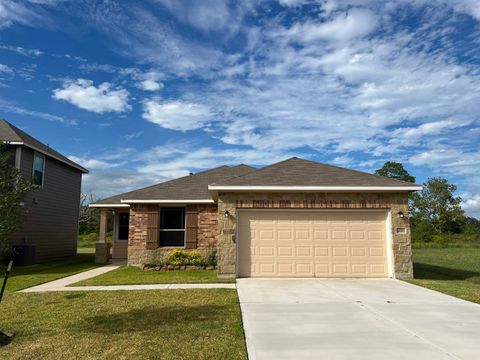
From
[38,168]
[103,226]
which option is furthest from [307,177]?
[38,168]

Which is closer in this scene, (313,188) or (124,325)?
(124,325)

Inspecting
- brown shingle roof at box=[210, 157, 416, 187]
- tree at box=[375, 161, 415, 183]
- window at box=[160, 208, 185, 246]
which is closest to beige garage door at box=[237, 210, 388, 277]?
brown shingle roof at box=[210, 157, 416, 187]

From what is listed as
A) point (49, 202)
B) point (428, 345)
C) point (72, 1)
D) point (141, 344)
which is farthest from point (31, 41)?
point (428, 345)

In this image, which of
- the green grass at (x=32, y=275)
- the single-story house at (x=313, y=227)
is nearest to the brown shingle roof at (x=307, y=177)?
the single-story house at (x=313, y=227)

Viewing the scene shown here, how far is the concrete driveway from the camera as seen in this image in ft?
15.4

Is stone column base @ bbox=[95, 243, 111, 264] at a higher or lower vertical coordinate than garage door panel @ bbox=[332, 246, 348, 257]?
lower

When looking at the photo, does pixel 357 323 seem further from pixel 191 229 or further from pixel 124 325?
pixel 191 229

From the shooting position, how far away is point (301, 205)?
11.5 m

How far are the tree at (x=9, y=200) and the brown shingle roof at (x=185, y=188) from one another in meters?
8.81

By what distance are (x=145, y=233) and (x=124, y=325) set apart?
355 inches

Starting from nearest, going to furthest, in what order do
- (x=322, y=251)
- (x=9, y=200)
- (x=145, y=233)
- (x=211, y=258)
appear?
(x=9, y=200) < (x=322, y=251) < (x=211, y=258) < (x=145, y=233)

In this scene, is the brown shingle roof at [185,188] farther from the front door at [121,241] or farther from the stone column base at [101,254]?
the stone column base at [101,254]

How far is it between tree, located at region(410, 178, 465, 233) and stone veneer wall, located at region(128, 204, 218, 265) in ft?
141

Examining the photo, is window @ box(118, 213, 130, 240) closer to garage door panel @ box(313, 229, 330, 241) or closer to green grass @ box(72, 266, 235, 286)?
green grass @ box(72, 266, 235, 286)
